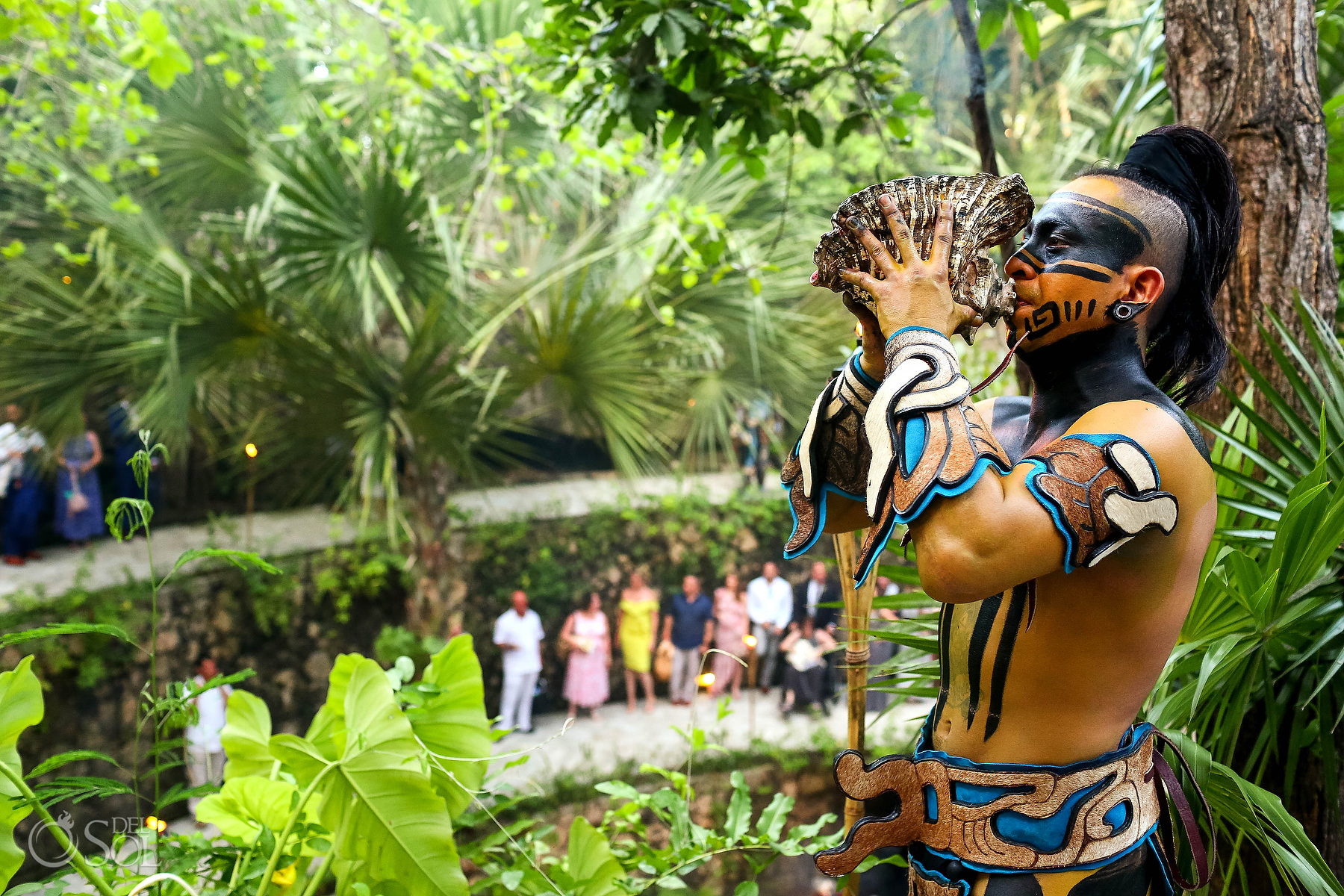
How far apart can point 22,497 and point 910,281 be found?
26.0 ft

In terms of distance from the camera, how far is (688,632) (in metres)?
7.88

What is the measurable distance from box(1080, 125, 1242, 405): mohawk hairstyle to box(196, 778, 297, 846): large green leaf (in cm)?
193

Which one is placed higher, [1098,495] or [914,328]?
[914,328]

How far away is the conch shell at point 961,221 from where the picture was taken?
4.09 feet

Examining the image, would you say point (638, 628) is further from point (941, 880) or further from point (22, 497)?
point (941, 880)

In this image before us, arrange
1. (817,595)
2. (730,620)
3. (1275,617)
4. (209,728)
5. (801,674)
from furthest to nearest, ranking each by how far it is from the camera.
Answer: (817,595) < (801,674) < (730,620) < (209,728) < (1275,617)

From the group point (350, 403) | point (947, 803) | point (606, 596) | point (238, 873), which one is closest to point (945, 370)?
point (947, 803)

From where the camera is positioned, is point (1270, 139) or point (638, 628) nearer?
point (1270, 139)

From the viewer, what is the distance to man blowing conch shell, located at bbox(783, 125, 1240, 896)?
112 cm

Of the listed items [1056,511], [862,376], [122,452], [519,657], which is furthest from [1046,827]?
[122,452]

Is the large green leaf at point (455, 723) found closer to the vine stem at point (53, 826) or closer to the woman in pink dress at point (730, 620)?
the vine stem at point (53, 826)

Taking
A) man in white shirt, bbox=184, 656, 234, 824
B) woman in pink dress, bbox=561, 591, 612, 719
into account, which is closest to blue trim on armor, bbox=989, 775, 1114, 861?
man in white shirt, bbox=184, 656, 234, 824

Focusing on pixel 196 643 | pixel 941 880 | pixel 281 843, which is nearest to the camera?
pixel 941 880

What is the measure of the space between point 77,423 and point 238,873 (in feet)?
17.8
